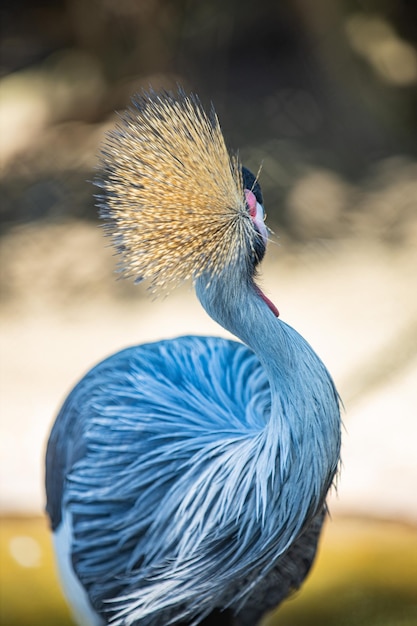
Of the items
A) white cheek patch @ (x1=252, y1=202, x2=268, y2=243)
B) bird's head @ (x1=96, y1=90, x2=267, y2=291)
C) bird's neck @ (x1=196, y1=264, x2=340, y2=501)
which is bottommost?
bird's neck @ (x1=196, y1=264, x2=340, y2=501)

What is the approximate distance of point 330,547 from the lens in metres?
1.80

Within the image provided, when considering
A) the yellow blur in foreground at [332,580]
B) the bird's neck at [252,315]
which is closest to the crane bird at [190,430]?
the bird's neck at [252,315]

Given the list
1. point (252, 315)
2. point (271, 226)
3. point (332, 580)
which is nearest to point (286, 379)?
point (252, 315)

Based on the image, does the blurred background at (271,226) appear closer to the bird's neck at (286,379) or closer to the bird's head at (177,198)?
the bird's neck at (286,379)

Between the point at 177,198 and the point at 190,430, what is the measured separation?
35cm

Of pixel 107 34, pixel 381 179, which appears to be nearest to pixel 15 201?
pixel 107 34

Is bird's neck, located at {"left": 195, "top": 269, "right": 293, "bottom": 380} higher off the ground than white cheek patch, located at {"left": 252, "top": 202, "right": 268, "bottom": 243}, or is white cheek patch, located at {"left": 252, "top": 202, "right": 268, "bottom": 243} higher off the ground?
white cheek patch, located at {"left": 252, "top": 202, "right": 268, "bottom": 243}

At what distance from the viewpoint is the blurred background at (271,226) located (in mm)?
1815

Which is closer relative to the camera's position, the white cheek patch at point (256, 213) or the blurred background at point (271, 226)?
the white cheek patch at point (256, 213)

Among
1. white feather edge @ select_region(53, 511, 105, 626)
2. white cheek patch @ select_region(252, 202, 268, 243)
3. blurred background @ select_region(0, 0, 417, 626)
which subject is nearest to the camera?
white cheek patch @ select_region(252, 202, 268, 243)

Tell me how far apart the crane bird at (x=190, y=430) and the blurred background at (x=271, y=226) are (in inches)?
17.9

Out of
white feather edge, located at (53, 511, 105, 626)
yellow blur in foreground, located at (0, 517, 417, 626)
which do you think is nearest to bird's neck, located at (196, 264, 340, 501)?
white feather edge, located at (53, 511, 105, 626)

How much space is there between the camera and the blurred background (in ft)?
5.96

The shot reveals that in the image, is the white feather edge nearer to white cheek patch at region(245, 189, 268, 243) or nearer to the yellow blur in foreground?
the yellow blur in foreground
